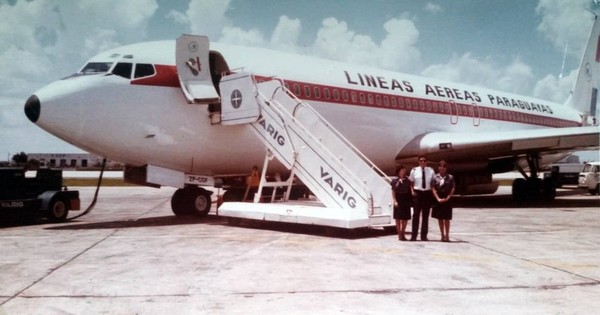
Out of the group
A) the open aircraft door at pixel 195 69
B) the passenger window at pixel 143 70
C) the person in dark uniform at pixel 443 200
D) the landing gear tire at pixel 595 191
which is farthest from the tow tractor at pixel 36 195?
the landing gear tire at pixel 595 191

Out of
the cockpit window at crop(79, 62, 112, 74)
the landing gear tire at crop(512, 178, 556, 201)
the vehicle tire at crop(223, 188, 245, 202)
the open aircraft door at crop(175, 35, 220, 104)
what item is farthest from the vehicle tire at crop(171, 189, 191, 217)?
the landing gear tire at crop(512, 178, 556, 201)

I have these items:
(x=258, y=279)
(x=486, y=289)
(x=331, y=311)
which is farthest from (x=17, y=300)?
(x=486, y=289)

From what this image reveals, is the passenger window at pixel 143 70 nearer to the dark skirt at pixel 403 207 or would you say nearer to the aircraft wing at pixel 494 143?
the dark skirt at pixel 403 207

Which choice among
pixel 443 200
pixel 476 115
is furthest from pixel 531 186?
pixel 443 200

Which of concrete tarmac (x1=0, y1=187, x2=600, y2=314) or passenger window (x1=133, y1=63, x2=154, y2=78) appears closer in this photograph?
concrete tarmac (x1=0, y1=187, x2=600, y2=314)

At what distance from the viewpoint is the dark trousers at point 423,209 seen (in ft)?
31.8

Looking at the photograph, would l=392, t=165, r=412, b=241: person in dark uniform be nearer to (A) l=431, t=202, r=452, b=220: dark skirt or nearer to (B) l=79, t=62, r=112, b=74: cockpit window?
(A) l=431, t=202, r=452, b=220: dark skirt

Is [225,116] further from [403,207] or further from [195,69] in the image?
[403,207]

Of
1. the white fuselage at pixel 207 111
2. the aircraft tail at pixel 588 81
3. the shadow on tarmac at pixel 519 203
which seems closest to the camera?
the white fuselage at pixel 207 111

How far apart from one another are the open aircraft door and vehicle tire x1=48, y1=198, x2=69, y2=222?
4284 millimetres

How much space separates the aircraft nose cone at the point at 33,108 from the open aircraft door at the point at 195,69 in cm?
288

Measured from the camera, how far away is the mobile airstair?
10.4m

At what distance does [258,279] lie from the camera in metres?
6.14

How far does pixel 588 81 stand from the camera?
2877 centimetres
